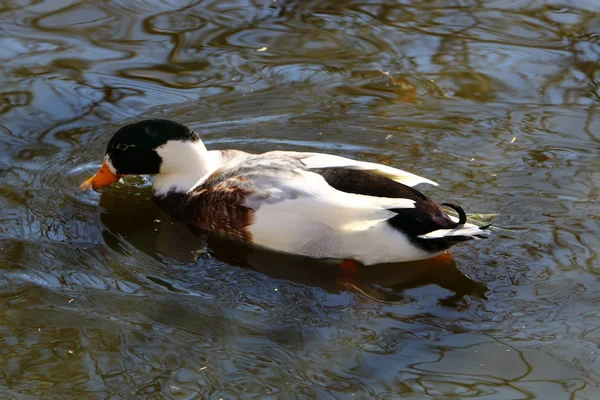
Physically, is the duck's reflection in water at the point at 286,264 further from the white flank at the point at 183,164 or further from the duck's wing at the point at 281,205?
the white flank at the point at 183,164

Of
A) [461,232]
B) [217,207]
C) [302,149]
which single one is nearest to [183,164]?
[217,207]

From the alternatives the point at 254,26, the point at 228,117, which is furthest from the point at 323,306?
the point at 254,26

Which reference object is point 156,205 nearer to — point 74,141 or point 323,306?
point 74,141

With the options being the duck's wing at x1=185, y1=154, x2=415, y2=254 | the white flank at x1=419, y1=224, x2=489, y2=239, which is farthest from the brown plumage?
the white flank at x1=419, y1=224, x2=489, y2=239

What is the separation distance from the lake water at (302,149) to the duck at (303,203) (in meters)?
0.15

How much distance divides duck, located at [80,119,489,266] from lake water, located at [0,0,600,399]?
0.15 meters

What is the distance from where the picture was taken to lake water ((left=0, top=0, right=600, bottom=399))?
13.6ft

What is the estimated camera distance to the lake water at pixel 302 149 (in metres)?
4.13

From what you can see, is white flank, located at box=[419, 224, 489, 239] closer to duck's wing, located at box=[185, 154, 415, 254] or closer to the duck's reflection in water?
duck's wing, located at box=[185, 154, 415, 254]

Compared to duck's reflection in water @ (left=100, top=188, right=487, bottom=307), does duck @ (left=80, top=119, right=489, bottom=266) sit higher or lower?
higher

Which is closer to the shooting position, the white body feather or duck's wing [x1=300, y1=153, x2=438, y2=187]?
the white body feather

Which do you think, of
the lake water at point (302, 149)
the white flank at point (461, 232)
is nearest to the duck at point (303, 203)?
the white flank at point (461, 232)

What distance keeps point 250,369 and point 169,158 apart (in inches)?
68.1

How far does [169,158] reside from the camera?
5414 millimetres
